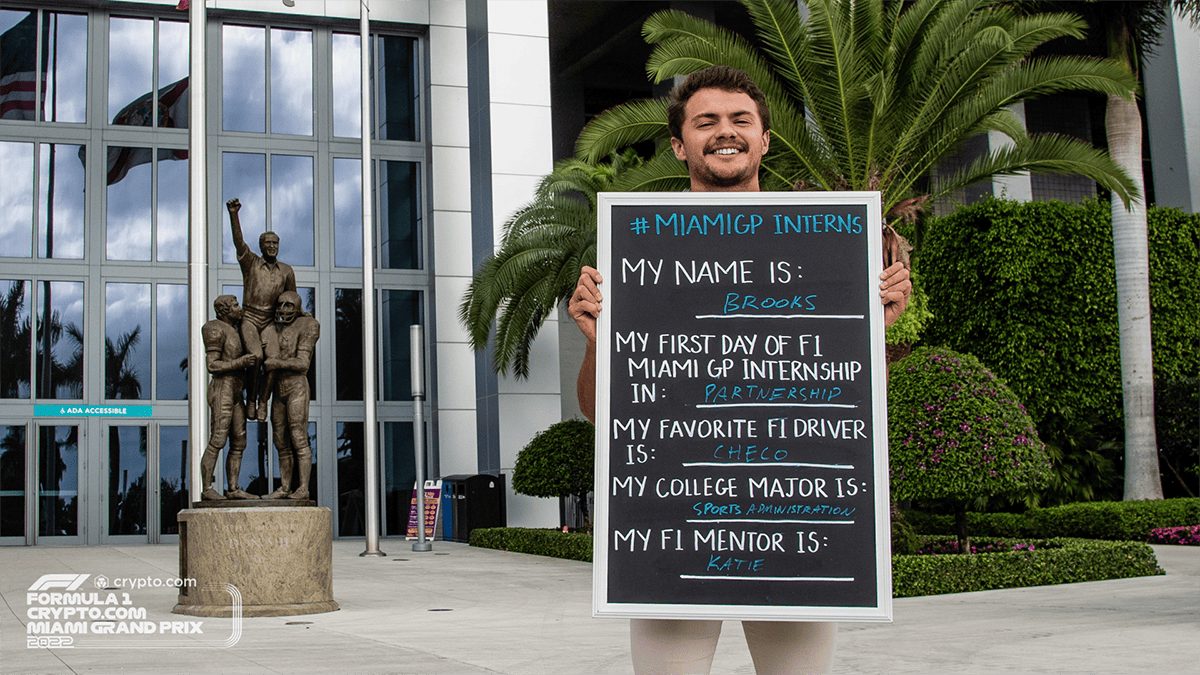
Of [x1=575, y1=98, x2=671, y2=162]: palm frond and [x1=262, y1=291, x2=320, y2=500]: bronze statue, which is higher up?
[x1=575, y1=98, x2=671, y2=162]: palm frond

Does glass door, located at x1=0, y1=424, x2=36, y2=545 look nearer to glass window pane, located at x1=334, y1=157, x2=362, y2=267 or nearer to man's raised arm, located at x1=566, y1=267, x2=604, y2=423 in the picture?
glass window pane, located at x1=334, y1=157, x2=362, y2=267

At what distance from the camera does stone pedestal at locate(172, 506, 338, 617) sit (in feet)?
31.8

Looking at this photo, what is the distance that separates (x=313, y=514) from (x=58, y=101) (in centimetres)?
1662

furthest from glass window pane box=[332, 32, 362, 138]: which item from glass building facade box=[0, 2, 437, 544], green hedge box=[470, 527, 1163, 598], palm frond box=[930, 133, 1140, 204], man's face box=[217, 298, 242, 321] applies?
green hedge box=[470, 527, 1163, 598]

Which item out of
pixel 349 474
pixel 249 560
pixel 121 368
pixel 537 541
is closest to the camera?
pixel 249 560

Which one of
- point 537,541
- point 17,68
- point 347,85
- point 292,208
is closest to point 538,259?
point 537,541

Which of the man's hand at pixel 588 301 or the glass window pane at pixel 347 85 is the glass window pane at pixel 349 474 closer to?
the glass window pane at pixel 347 85

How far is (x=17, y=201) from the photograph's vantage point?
22.4 meters

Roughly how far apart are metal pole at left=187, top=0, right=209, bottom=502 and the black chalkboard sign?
8.88 m

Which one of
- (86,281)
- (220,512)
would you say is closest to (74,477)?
(86,281)

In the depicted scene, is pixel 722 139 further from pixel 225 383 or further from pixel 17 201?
pixel 17 201

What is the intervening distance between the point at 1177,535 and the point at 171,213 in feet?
64.9

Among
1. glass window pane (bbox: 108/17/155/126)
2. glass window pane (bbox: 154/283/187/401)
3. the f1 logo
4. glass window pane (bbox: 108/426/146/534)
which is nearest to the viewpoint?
the f1 logo

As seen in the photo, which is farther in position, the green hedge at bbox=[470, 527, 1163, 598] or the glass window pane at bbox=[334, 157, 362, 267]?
the glass window pane at bbox=[334, 157, 362, 267]
